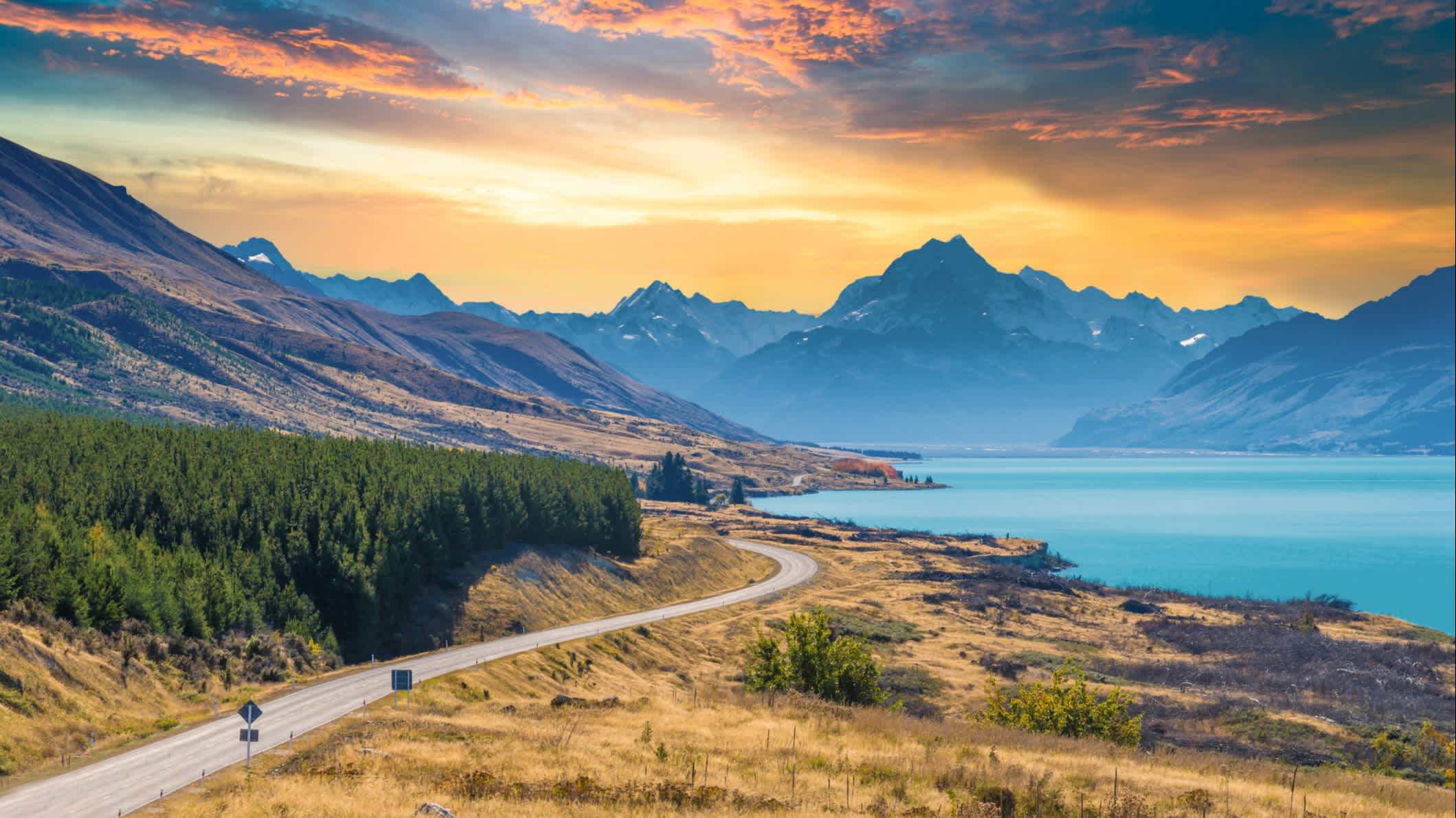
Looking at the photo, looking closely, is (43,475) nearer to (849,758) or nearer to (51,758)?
(51,758)

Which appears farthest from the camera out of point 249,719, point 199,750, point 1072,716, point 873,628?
point 873,628

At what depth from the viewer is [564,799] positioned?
112ft

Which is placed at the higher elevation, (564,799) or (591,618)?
(564,799)

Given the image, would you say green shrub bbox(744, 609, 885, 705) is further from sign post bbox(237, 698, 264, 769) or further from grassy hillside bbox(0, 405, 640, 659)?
grassy hillside bbox(0, 405, 640, 659)

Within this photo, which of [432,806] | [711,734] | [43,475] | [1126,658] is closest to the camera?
[432,806]

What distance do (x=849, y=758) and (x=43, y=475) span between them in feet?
239

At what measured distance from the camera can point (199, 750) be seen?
42.8m

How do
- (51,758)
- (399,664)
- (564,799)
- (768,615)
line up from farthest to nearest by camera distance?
(768,615)
(399,664)
(51,758)
(564,799)

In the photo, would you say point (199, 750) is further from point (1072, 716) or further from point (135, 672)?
point (1072, 716)

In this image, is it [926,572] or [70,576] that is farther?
[926,572]

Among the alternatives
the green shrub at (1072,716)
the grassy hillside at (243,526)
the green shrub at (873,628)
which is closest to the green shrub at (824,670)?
the green shrub at (1072,716)

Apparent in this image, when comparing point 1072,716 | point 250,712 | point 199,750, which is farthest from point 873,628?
point 250,712

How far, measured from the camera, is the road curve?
1390 inches

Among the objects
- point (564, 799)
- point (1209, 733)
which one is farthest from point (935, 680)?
point (564, 799)
